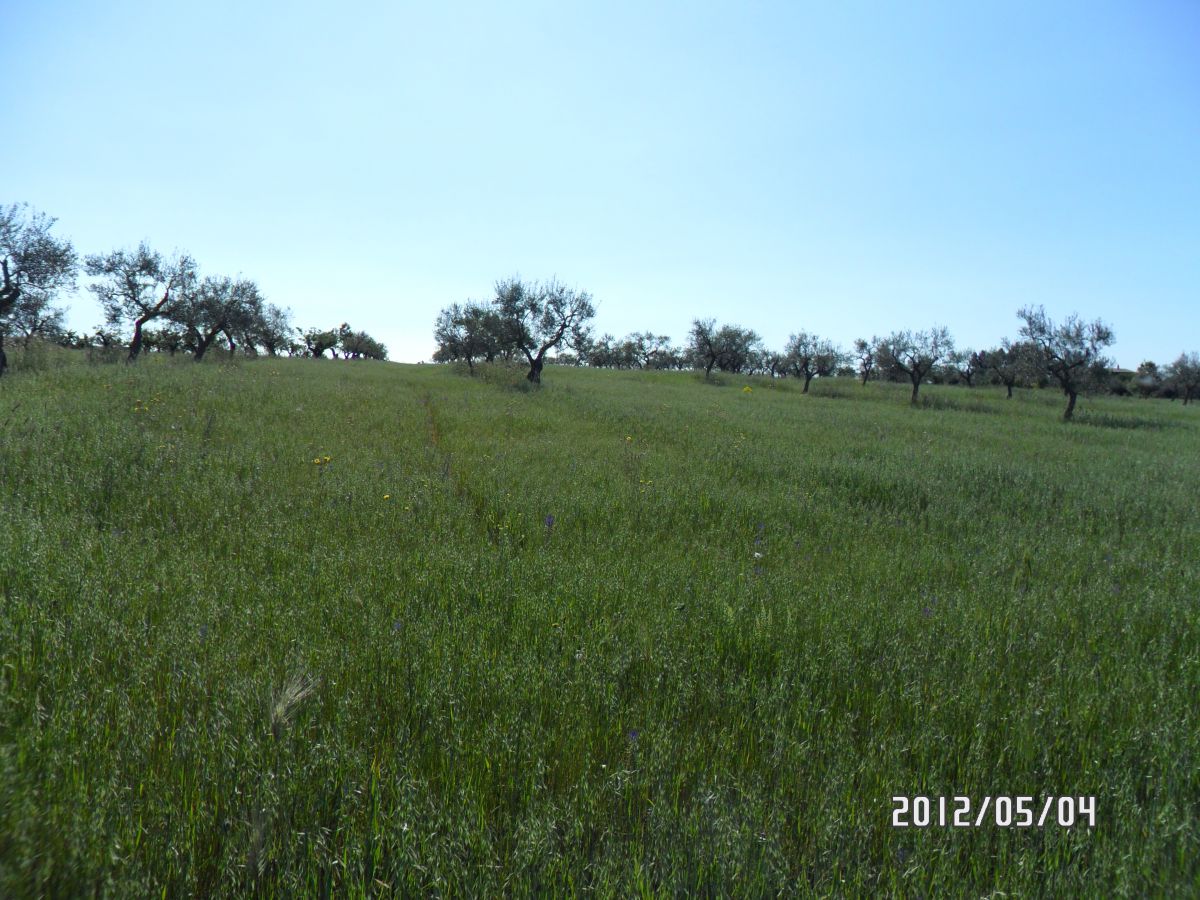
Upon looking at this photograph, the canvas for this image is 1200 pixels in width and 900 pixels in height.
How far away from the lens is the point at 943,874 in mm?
2047

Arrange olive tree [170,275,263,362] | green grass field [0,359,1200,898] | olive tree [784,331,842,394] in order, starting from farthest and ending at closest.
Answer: olive tree [784,331,842,394] → olive tree [170,275,263,362] → green grass field [0,359,1200,898]

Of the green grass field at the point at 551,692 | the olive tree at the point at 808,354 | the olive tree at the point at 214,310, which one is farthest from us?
the olive tree at the point at 808,354

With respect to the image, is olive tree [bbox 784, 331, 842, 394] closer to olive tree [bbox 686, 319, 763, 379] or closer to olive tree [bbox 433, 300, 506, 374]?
olive tree [bbox 686, 319, 763, 379]

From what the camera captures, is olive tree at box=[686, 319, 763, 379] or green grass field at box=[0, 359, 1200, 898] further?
olive tree at box=[686, 319, 763, 379]

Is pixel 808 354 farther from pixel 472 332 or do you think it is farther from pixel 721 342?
pixel 472 332

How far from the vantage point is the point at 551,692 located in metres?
3.01

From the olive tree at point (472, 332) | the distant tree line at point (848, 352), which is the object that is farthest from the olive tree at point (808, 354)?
the olive tree at point (472, 332)

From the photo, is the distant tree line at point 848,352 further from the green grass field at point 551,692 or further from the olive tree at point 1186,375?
the green grass field at point 551,692

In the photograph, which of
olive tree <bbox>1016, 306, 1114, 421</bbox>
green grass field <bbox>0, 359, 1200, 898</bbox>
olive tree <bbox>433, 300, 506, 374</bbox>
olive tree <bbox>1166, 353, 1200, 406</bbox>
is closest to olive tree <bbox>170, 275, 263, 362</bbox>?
olive tree <bbox>433, 300, 506, 374</bbox>

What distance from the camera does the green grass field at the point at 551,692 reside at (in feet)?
6.54

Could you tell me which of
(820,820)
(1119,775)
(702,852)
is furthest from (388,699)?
(1119,775)

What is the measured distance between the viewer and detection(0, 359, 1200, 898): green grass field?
1994mm

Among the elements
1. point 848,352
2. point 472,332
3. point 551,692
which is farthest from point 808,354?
point 551,692

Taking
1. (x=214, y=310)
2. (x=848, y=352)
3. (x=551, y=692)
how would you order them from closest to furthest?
(x=551, y=692), (x=214, y=310), (x=848, y=352)
